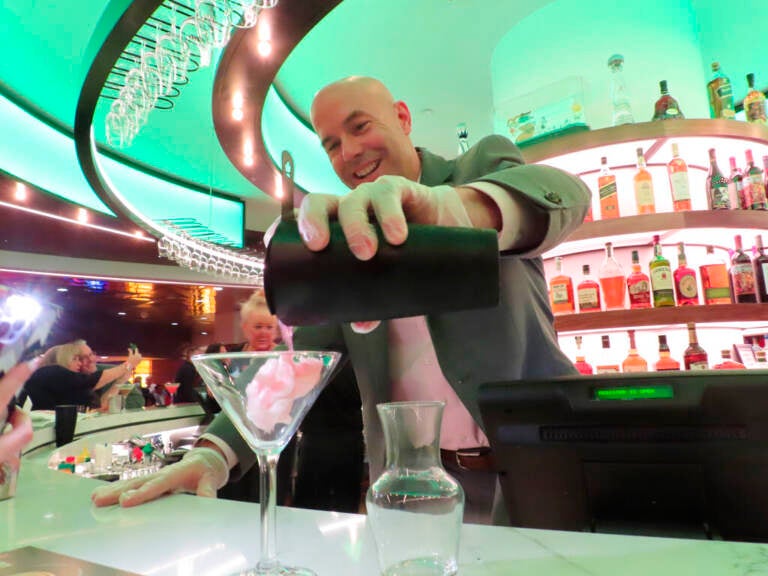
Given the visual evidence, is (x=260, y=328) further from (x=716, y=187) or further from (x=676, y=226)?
(x=716, y=187)

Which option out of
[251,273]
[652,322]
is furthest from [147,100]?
[251,273]

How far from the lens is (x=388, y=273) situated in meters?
0.53

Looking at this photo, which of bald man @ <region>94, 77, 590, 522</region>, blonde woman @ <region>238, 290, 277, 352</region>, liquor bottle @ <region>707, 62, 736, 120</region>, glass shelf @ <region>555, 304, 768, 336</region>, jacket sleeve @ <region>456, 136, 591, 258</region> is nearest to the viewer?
bald man @ <region>94, 77, 590, 522</region>

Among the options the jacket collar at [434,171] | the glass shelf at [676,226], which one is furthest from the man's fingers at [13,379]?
the glass shelf at [676,226]

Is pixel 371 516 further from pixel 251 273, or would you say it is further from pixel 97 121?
pixel 251 273

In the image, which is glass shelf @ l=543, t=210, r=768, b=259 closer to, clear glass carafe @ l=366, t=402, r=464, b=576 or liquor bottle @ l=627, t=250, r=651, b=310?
liquor bottle @ l=627, t=250, r=651, b=310

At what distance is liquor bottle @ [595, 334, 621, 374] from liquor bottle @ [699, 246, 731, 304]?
406 millimetres

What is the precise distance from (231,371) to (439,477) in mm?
229

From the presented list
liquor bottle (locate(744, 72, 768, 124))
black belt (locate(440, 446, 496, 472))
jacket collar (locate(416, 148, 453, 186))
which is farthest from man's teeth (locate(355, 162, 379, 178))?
liquor bottle (locate(744, 72, 768, 124))

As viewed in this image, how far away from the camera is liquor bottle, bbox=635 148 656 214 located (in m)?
2.10

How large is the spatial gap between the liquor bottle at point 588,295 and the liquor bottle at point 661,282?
0.21 metres

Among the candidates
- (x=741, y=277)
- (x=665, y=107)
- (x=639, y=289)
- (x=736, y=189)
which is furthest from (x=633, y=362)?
(x=665, y=107)

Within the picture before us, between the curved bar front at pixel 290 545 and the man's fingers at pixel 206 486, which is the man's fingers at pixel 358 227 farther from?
the man's fingers at pixel 206 486

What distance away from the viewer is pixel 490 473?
918 millimetres
